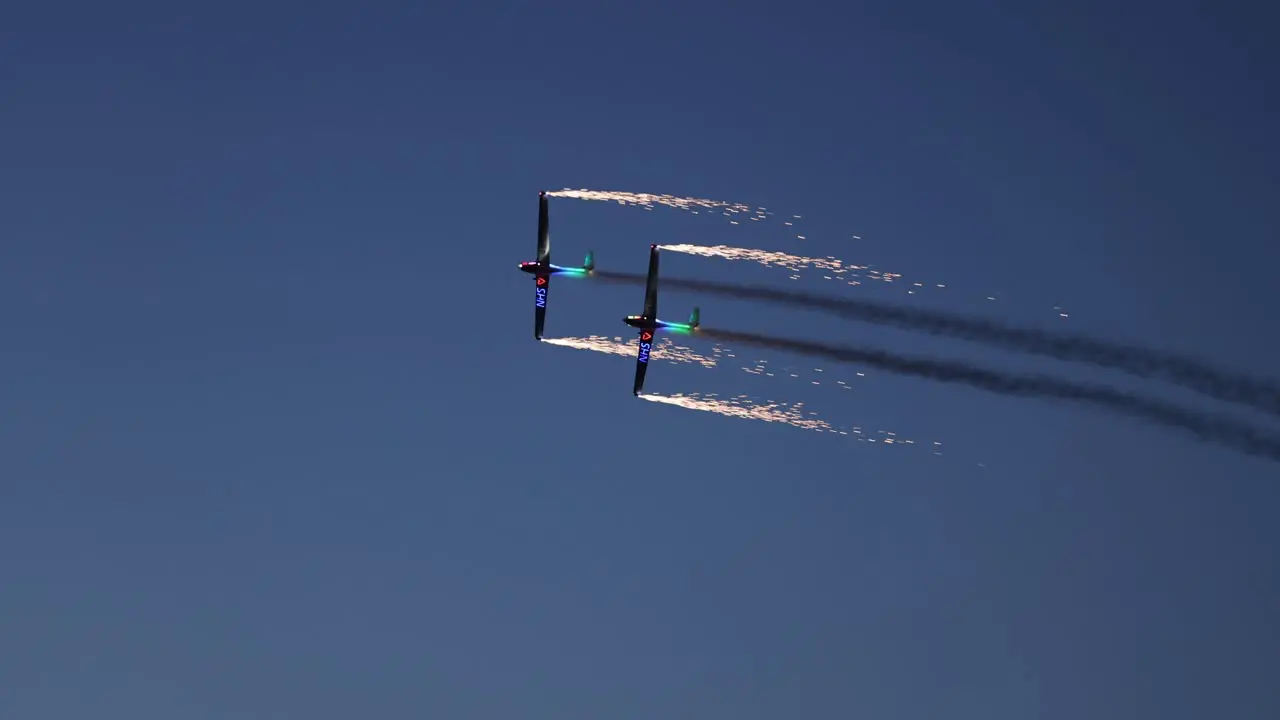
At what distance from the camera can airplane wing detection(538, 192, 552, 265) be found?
9931cm

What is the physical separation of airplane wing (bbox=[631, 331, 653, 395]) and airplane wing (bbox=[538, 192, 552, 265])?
7.77 meters

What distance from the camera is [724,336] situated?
303ft

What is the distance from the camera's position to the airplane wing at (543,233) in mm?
99312

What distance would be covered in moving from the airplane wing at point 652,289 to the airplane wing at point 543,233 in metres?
8.11

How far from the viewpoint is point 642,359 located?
321 ft

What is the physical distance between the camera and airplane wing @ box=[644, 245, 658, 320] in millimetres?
93875

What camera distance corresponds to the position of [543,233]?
327 feet

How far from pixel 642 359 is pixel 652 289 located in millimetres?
5193

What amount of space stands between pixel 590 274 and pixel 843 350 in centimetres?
1710

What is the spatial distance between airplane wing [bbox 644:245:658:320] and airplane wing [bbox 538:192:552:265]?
26.6 feet

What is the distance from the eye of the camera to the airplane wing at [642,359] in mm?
96500

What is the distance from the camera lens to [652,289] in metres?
94.2

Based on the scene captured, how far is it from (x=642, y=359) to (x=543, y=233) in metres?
9.10

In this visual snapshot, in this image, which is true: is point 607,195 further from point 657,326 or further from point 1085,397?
point 1085,397
